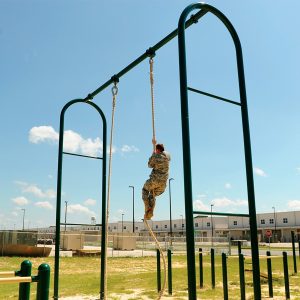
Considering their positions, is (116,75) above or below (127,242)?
above

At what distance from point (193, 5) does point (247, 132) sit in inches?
63.5

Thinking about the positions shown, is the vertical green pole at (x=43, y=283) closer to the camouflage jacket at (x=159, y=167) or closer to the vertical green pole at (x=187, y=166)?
the vertical green pole at (x=187, y=166)

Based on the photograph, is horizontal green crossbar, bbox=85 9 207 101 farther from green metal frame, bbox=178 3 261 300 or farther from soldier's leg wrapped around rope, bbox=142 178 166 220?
soldier's leg wrapped around rope, bbox=142 178 166 220

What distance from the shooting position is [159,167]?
175 inches

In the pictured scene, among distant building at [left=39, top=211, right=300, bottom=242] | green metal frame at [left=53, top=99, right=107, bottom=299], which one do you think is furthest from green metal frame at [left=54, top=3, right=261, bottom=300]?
distant building at [left=39, top=211, right=300, bottom=242]

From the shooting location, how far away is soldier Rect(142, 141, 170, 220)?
4.43m

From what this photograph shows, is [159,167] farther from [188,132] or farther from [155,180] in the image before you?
[188,132]

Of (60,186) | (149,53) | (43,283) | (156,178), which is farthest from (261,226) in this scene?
(43,283)

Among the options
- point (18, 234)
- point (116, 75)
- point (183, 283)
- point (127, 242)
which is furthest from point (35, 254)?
point (116, 75)

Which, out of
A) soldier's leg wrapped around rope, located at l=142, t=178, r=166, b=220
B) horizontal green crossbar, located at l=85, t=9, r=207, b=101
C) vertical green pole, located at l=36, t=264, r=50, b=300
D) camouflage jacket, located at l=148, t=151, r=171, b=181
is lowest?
vertical green pole, located at l=36, t=264, r=50, b=300

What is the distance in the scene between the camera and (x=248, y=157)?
173 inches

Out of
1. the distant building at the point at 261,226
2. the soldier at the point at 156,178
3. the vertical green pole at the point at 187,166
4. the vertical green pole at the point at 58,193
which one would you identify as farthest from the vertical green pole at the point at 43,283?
the distant building at the point at 261,226

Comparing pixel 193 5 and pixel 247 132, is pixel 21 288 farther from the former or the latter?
pixel 193 5

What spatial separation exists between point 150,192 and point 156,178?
23 centimetres
